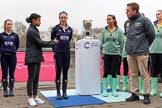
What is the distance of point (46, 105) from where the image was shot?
6.34 metres

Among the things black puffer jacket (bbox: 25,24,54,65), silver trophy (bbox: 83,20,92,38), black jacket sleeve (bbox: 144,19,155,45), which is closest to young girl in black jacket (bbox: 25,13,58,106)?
black puffer jacket (bbox: 25,24,54,65)

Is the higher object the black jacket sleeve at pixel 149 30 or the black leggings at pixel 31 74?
the black jacket sleeve at pixel 149 30

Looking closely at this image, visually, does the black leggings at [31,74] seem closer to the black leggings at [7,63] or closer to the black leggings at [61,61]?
the black leggings at [61,61]

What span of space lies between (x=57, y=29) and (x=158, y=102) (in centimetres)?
266

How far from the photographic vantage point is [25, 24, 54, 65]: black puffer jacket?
622cm

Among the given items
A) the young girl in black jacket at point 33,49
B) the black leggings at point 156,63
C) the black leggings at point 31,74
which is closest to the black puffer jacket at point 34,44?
the young girl in black jacket at point 33,49

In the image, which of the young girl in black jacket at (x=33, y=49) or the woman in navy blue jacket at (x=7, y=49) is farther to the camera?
the woman in navy blue jacket at (x=7, y=49)

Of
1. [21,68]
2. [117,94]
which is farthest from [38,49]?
[21,68]

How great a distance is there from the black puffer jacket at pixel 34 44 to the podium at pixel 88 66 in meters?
1.36

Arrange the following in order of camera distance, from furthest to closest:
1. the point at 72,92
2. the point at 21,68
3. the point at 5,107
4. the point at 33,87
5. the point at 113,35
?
the point at 21,68 < the point at 72,92 < the point at 113,35 < the point at 33,87 < the point at 5,107

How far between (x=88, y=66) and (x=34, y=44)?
5.60 ft

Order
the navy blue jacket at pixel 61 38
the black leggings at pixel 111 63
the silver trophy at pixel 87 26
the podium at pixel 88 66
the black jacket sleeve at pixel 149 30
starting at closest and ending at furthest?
the black jacket sleeve at pixel 149 30 < the navy blue jacket at pixel 61 38 < the black leggings at pixel 111 63 < the podium at pixel 88 66 < the silver trophy at pixel 87 26

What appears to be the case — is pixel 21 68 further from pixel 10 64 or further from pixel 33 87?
pixel 33 87

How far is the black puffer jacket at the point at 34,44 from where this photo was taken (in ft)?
20.4
